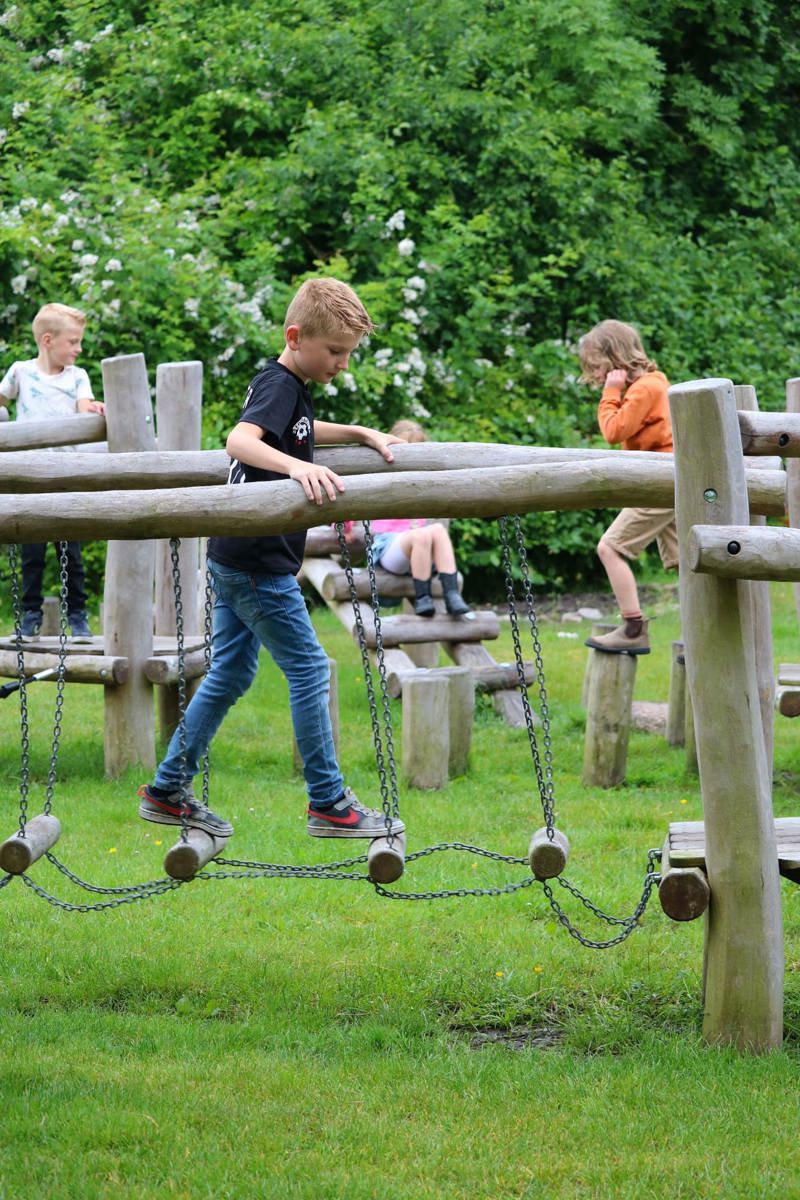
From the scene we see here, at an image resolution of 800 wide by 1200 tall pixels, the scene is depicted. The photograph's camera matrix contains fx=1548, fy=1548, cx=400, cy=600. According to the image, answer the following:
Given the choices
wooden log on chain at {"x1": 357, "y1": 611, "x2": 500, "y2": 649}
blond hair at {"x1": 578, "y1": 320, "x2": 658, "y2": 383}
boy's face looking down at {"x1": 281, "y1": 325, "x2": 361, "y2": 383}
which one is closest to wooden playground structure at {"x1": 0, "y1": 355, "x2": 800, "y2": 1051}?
boy's face looking down at {"x1": 281, "y1": 325, "x2": 361, "y2": 383}

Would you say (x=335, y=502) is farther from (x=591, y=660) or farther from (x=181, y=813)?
(x=591, y=660)

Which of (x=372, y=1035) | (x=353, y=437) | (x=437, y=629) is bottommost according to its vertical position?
(x=372, y=1035)

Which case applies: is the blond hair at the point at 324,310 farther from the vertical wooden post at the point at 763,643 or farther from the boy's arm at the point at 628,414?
the boy's arm at the point at 628,414

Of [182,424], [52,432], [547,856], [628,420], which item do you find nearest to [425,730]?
[182,424]

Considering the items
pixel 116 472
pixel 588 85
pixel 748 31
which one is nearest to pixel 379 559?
pixel 116 472

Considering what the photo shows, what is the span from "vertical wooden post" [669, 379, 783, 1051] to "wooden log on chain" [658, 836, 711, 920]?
48 millimetres

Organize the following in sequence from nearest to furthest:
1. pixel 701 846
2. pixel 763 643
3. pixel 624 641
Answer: pixel 701 846 < pixel 763 643 < pixel 624 641

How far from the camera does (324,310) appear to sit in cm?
450

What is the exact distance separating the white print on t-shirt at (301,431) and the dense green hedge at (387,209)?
21.0ft

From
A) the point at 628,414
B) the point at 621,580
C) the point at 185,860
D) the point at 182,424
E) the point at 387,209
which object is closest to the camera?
the point at 185,860

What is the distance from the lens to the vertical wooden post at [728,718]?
3896mm

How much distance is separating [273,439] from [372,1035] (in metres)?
1.70

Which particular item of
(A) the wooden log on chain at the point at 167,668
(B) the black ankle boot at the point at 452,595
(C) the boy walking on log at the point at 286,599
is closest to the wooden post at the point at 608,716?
(B) the black ankle boot at the point at 452,595

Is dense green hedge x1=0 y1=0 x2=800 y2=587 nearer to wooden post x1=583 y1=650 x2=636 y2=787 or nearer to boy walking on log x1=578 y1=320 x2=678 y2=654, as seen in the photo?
boy walking on log x1=578 y1=320 x2=678 y2=654
